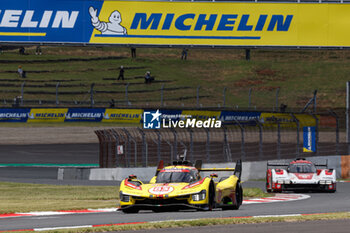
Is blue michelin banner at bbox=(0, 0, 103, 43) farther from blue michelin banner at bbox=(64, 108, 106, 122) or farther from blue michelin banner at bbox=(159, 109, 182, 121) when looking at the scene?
blue michelin banner at bbox=(159, 109, 182, 121)

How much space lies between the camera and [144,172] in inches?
1078

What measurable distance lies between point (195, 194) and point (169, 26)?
93.1 ft

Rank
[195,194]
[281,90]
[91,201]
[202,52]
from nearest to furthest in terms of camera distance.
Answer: [195,194], [91,201], [281,90], [202,52]

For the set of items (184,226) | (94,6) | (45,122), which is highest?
(94,6)

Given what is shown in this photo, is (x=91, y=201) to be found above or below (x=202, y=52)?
below

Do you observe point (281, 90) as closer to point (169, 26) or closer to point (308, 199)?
point (169, 26)

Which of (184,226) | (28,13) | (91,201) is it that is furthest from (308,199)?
(28,13)

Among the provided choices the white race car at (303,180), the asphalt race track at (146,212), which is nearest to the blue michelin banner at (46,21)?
the asphalt race track at (146,212)

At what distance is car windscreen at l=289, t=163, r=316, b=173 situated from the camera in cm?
2155

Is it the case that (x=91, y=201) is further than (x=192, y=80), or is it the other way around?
(x=192, y=80)

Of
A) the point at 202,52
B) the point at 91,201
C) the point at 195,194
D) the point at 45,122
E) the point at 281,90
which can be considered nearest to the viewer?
the point at 195,194

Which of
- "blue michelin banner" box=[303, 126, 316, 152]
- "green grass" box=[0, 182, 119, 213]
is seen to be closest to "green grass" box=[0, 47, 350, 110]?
"blue michelin banner" box=[303, 126, 316, 152]

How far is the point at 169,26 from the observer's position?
41.8 m

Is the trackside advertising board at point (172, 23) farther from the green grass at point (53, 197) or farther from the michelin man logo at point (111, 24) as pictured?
the green grass at point (53, 197)
